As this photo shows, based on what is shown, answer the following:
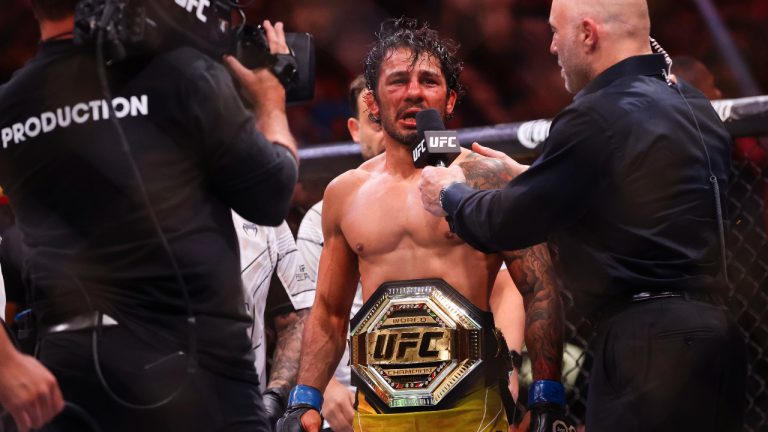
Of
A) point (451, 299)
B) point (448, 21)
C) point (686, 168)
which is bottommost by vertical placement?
point (451, 299)

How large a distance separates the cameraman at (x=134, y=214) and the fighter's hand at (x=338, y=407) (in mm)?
1182

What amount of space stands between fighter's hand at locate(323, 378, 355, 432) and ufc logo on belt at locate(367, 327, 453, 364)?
50cm

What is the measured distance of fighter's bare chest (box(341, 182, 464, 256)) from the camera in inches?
82.1

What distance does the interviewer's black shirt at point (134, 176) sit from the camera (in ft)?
4.19

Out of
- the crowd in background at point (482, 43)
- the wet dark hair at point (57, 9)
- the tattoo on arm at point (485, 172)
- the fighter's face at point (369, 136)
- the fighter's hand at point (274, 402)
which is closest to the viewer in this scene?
the wet dark hair at point (57, 9)

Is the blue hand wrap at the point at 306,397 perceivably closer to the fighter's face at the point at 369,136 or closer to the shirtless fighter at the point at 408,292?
the shirtless fighter at the point at 408,292

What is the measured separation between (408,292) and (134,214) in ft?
2.76

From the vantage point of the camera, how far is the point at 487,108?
3426 mm

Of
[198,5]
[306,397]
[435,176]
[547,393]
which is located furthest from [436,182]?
[198,5]

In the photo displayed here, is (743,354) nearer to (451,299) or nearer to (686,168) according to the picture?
(686,168)

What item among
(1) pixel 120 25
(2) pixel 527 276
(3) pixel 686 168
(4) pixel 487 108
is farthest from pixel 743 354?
(4) pixel 487 108

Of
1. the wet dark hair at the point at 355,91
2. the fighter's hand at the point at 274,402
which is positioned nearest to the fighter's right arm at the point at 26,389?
the fighter's hand at the point at 274,402

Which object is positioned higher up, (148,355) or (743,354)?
(148,355)

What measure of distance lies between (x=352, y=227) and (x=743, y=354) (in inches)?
34.6
